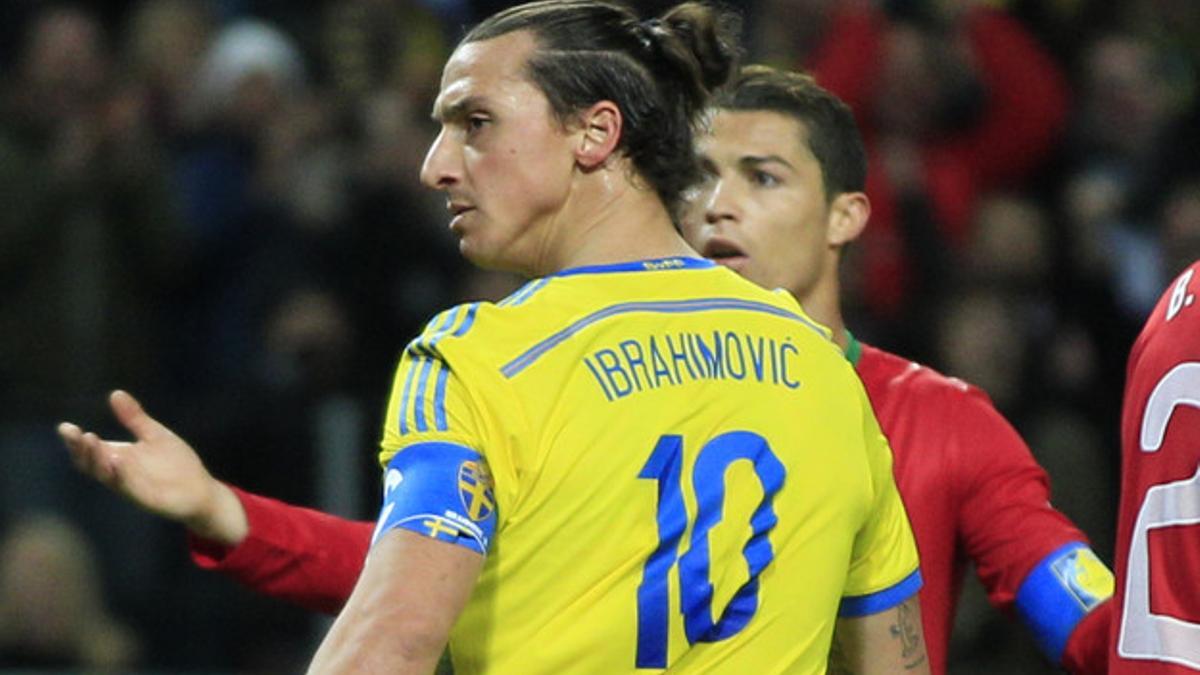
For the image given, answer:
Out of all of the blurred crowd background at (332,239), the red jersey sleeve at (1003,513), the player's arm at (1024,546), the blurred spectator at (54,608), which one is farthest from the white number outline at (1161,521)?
the blurred spectator at (54,608)

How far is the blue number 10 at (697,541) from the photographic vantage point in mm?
3020

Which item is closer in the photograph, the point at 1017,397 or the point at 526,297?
the point at 526,297

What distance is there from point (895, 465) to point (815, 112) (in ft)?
2.49

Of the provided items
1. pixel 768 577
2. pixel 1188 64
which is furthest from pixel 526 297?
pixel 1188 64

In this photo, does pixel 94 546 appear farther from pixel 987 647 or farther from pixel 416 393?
pixel 416 393

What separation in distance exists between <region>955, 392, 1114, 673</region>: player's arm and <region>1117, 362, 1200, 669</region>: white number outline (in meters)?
0.45

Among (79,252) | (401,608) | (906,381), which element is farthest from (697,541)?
(79,252)

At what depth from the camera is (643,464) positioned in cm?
301

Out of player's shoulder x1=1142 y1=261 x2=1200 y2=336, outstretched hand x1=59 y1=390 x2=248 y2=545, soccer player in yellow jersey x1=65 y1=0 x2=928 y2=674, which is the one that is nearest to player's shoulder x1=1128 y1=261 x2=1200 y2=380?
player's shoulder x1=1142 y1=261 x2=1200 y2=336

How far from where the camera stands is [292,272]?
8.16m

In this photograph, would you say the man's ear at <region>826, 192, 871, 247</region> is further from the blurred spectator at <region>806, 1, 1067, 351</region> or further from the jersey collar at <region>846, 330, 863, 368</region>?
the blurred spectator at <region>806, 1, 1067, 351</region>

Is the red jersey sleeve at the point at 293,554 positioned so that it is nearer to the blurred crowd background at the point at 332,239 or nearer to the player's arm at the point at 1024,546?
the player's arm at the point at 1024,546

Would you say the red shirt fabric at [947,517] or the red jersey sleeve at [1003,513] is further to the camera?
the red jersey sleeve at [1003,513]

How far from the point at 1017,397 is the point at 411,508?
513cm
